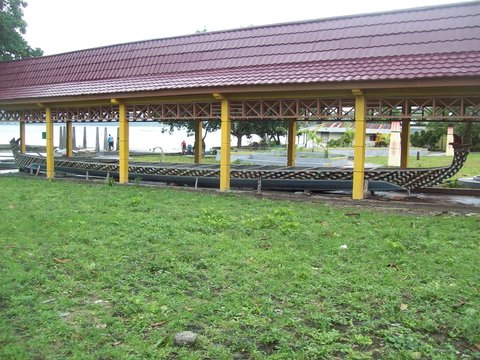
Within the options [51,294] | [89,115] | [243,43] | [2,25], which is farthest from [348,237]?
[2,25]

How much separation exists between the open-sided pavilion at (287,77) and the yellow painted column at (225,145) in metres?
0.03

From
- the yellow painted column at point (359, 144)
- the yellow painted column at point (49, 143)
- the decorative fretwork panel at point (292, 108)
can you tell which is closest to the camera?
the yellow painted column at point (359, 144)

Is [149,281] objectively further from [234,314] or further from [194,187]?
[194,187]

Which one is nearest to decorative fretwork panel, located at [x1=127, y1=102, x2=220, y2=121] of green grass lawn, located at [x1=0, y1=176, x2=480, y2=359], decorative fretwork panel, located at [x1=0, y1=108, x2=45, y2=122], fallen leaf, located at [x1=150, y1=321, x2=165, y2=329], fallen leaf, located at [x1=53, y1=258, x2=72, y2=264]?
decorative fretwork panel, located at [x1=0, y1=108, x2=45, y2=122]

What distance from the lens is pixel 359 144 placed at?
11547mm

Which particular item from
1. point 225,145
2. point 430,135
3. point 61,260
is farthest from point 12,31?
point 430,135

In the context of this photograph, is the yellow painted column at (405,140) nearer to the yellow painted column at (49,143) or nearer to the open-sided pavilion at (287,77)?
the open-sided pavilion at (287,77)

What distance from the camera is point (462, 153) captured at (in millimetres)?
12820

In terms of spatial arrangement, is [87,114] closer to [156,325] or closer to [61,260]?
[61,260]

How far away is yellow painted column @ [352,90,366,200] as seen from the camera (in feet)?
37.6

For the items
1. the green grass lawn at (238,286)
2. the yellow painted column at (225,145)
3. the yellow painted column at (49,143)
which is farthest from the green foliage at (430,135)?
the green grass lawn at (238,286)

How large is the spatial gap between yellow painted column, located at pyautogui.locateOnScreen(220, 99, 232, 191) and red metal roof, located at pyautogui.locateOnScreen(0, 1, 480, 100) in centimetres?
84

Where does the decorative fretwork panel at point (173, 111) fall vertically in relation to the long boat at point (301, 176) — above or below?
above

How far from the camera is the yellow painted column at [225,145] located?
13.5m
